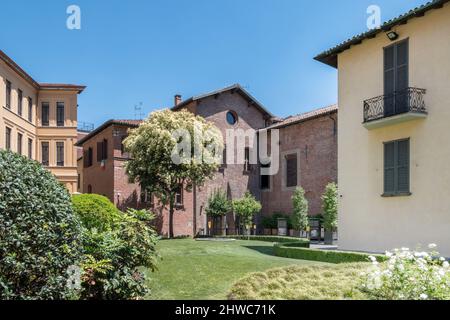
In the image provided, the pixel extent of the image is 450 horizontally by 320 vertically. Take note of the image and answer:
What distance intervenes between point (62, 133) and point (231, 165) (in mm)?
15220

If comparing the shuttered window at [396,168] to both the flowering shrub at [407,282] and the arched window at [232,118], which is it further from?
the arched window at [232,118]

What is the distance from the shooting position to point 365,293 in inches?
310

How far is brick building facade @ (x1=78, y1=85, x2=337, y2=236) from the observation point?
3198 cm

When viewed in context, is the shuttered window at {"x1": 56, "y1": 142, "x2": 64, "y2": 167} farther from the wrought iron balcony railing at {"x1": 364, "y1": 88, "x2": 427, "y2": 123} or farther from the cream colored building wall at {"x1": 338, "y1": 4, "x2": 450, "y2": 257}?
the wrought iron balcony railing at {"x1": 364, "y1": 88, "x2": 427, "y2": 123}

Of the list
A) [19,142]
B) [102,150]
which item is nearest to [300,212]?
[102,150]

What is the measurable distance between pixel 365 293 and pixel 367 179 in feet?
35.2

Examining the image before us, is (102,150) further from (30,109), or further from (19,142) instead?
(30,109)

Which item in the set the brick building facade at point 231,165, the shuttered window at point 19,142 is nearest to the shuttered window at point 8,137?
the shuttered window at point 19,142

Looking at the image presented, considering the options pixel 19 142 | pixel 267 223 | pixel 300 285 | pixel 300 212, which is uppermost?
pixel 19 142

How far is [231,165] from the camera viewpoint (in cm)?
3666

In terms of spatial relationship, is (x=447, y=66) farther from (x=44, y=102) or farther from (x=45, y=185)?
(x=44, y=102)

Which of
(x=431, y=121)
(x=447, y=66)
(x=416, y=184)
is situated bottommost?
(x=416, y=184)

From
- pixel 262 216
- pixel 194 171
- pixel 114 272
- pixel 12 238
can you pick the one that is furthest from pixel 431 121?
pixel 262 216

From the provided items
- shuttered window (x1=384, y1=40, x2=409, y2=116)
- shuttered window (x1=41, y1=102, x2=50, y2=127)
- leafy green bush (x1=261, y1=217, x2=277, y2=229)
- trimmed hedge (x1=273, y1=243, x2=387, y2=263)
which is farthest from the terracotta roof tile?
shuttered window (x1=41, y1=102, x2=50, y2=127)
